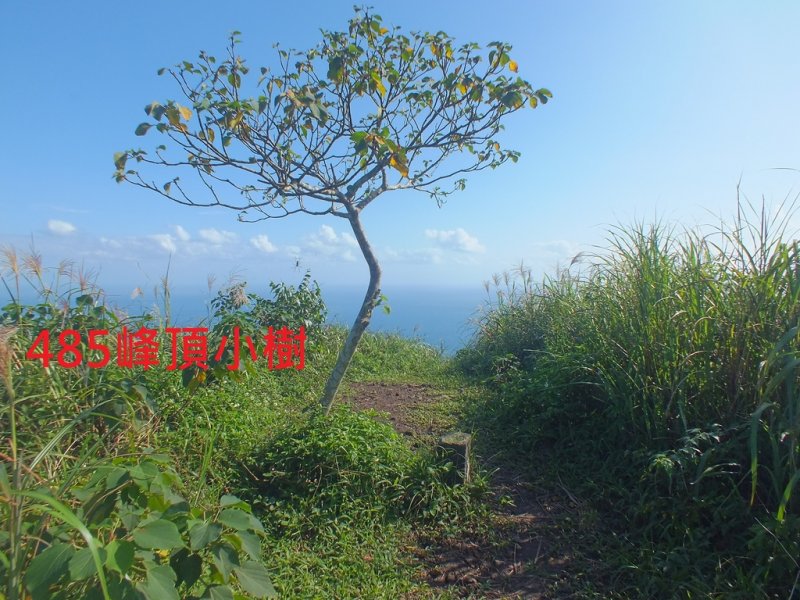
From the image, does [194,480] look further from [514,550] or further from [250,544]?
[514,550]

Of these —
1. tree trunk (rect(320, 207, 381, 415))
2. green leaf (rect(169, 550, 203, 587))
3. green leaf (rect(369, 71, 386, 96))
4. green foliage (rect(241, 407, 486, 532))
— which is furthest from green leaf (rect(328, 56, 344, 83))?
green leaf (rect(169, 550, 203, 587))

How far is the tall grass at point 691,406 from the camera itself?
1.91 meters

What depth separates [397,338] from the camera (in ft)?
24.0

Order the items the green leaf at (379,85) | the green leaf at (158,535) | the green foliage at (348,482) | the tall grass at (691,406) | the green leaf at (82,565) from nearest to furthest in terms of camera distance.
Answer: the green leaf at (82,565), the green leaf at (158,535), the tall grass at (691,406), the green foliage at (348,482), the green leaf at (379,85)

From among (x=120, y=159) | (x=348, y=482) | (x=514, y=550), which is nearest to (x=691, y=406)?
(x=514, y=550)

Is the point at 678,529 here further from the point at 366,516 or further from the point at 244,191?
the point at 244,191

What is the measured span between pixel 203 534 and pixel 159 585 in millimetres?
171

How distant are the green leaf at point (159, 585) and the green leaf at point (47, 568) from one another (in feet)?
0.57

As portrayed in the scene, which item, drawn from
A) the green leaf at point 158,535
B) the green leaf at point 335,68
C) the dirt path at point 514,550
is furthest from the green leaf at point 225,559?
the green leaf at point 335,68

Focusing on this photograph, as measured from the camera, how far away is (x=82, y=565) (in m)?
1.07

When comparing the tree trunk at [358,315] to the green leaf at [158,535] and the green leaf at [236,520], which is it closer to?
the green leaf at [236,520]

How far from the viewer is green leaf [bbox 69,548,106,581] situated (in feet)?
3.42

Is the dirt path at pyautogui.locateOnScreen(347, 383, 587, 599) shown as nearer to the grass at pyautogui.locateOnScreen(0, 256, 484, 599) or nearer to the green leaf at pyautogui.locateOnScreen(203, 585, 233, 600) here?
the grass at pyautogui.locateOnScreen(0, 256, 484, 599)

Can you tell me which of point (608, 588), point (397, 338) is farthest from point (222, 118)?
point (397, 338)
